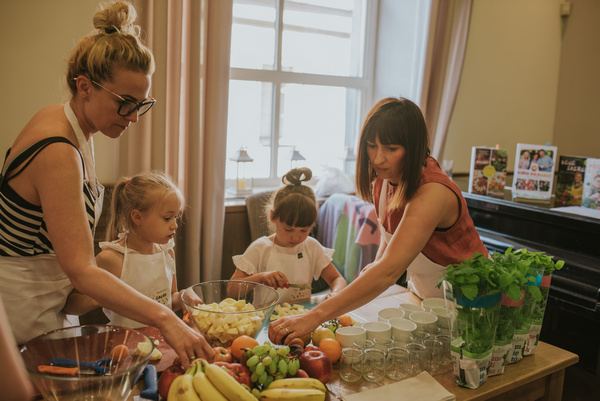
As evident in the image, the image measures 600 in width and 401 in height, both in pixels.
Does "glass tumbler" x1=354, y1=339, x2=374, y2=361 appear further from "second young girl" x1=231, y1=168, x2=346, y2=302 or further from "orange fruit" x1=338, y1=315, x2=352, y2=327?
"second young girl" x1=231, y1=168, x2=346, y2=302

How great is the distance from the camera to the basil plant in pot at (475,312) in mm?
1288

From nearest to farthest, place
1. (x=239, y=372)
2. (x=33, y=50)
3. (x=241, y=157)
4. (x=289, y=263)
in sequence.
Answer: (x=239, y=372), (x=289, y=263), (x=33, y=50), (x=241, y=157)

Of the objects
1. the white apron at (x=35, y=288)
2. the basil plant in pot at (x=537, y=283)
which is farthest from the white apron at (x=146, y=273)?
the basil plant in pot at (x=537, y=283)

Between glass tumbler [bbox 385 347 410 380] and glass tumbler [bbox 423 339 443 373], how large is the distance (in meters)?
0.08

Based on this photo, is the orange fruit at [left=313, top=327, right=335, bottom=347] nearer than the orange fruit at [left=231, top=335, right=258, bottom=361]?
No

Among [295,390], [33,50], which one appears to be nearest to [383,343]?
[295,390]

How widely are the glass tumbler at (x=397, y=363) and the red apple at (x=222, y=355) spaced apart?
43cm

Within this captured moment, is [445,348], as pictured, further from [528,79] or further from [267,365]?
[528,79]

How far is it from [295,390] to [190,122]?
196cm

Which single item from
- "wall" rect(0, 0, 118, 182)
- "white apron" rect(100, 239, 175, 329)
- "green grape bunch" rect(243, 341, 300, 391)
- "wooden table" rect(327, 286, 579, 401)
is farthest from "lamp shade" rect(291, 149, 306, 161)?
"green grape bunch" rect(243, 341, 300, 391)

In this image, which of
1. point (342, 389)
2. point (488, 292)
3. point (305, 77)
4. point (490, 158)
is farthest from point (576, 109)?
point (342, 389)

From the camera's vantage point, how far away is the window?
11.7ft

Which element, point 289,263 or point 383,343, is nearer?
point 383,343

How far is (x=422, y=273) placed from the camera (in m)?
1.89
